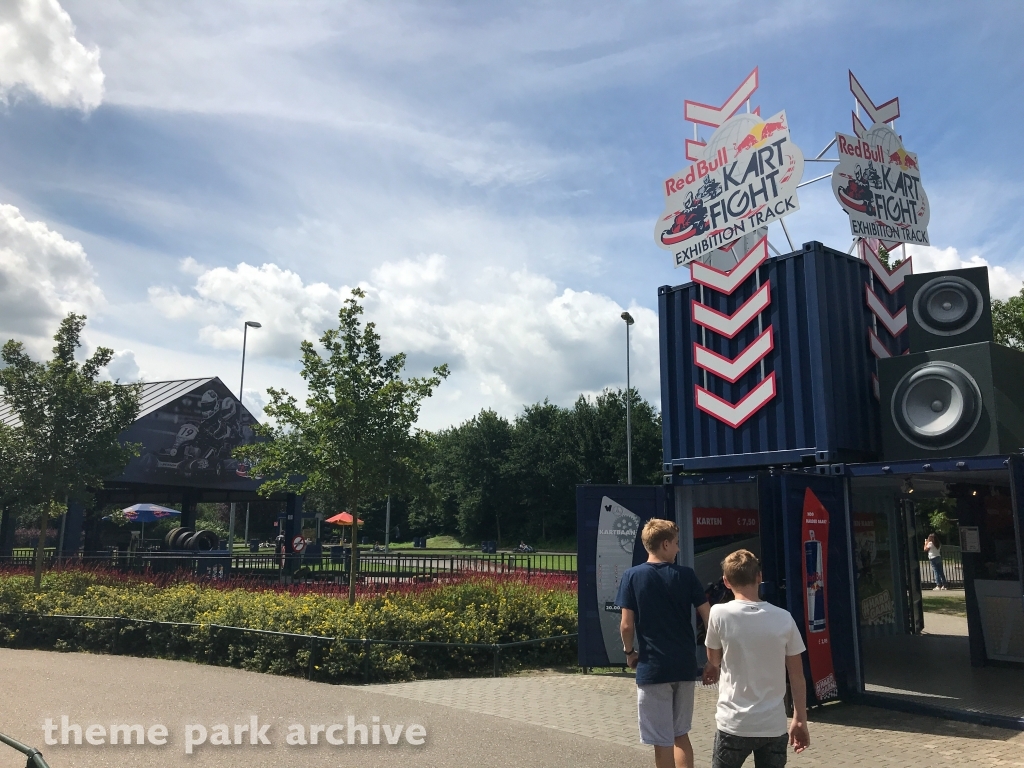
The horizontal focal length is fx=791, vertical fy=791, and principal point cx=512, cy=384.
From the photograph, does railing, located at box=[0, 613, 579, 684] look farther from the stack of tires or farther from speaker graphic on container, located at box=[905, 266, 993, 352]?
the stack of tires

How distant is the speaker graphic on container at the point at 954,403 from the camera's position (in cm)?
761

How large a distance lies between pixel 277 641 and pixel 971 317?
8.90 m

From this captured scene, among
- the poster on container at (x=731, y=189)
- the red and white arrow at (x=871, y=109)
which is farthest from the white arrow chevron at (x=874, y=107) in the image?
the poster on container at (x=731, y=189)

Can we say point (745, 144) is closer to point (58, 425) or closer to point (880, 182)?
point (880, 182)

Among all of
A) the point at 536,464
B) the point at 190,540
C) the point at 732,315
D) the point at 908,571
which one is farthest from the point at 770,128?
the point at 536,464

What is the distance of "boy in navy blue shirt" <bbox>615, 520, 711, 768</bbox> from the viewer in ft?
15.3

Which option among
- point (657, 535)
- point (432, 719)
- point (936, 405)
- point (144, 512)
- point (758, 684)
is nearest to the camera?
point (758, 684)

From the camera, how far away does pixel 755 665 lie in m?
3.89

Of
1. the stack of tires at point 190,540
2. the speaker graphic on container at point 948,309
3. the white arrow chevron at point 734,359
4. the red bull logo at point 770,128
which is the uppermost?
the red bull logo at point 770,128

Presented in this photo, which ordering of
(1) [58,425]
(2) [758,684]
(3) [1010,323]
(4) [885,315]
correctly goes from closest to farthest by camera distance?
(2) [758,684] < (4) [885,315] < (1) [58,425] < (3) [1010,323]

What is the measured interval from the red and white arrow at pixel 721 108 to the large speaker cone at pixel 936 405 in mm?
4461

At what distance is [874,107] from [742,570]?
9.30 meters

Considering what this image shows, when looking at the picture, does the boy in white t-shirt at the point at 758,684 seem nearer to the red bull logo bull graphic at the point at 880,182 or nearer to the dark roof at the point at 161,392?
the red bull logo bull graphic at the point at 880,182

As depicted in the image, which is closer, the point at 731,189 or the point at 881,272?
the point at 881,272
